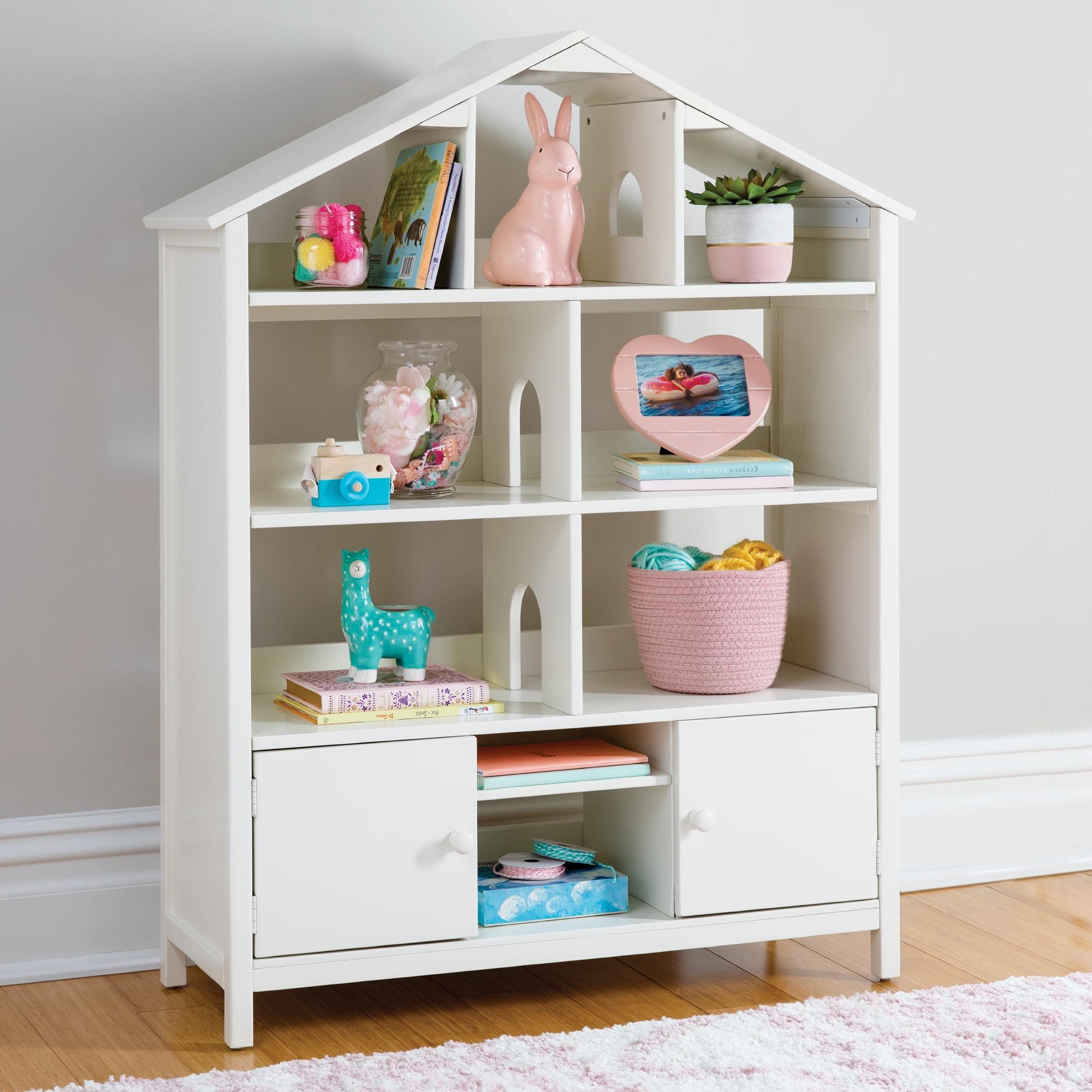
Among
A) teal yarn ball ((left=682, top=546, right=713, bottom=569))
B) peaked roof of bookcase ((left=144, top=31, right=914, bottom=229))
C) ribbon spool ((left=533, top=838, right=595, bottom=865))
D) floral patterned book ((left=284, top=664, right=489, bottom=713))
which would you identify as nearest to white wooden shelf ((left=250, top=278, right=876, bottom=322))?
peaked roof of bookcase ((left=144, top=31, right=914, bottom=229))

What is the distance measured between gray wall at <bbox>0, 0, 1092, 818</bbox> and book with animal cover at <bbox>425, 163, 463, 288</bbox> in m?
0.37

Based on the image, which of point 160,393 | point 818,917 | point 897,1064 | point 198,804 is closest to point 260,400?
point 160,393

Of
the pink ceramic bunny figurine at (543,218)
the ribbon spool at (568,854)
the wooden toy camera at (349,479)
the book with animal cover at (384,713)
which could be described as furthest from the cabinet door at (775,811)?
the pink ceramic bunny figurine at (543,218)

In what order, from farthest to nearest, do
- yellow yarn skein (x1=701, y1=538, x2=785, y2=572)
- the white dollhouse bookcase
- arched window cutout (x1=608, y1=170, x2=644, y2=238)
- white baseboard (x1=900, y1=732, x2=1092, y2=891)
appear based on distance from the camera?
1. white baseboard (x1=900, y1=732, x2=1092, y2=891)
2. arched window cutout (x1=608, y1=170, x2=644, y2=238)
3. yellow yarn skein (x1=701, y1=538, x2=785, y2=572)
4. the white dollhouse bookcase

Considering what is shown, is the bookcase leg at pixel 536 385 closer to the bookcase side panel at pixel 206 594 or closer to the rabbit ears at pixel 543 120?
the rabbit ears at pixel 543 120

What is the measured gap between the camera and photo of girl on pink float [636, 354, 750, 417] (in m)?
2.12

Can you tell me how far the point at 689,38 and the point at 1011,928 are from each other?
4.59ft

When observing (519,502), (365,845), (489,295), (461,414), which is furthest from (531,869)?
(489,295)

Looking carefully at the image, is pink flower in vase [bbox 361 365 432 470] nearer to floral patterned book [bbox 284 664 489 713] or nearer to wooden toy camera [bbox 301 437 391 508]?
wooden toy camera [bbox 301 437 391 508]

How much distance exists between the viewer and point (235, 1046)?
1.88 metres

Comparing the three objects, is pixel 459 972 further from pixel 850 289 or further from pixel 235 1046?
pixel 850 289

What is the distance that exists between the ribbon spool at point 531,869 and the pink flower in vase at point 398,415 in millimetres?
541

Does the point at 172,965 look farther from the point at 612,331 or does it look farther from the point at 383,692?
the point at 612,331

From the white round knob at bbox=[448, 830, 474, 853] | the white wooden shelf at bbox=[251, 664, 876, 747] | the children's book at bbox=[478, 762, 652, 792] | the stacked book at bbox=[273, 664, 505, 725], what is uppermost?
the stacked book at bbox=[273, 664, 505, 725]
